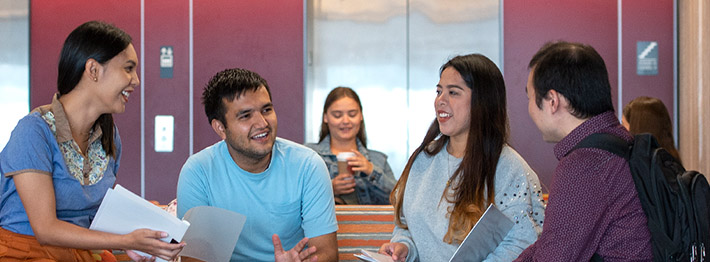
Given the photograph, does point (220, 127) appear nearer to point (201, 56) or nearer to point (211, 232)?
point (211, 232)

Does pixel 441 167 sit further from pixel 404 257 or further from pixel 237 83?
pixel 237 83

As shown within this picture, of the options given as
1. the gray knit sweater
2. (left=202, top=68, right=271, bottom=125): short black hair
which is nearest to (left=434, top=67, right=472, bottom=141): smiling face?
the gray knit sweater

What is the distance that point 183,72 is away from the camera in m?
5.43

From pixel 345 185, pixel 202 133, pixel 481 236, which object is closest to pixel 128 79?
pixel 481 236

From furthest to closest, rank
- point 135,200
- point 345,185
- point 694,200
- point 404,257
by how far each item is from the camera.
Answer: point 345,185
point 404,257
point 135,200
point 694,200

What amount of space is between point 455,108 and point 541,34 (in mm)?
3226

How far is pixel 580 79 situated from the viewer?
1753 millimetres

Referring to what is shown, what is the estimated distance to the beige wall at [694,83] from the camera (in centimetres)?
469

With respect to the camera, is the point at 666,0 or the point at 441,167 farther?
the point at 666,0

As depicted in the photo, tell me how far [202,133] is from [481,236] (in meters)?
3.69

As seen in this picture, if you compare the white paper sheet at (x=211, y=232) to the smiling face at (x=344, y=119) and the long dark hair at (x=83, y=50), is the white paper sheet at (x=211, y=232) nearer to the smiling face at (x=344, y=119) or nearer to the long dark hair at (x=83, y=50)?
the long dark hair at (x=83, y=50)

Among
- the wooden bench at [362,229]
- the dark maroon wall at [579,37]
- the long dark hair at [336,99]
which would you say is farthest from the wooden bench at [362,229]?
the dark maroon wall at [579,37]

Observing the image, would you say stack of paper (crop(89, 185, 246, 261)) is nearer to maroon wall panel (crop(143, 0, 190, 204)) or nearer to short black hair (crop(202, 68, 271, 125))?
short black hair (crop(202, 68, 271, 125))

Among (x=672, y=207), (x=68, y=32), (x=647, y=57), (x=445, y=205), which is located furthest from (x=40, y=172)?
(x=647, y=57)
